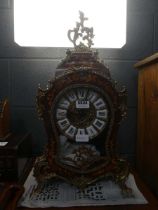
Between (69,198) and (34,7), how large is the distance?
2.78 ft

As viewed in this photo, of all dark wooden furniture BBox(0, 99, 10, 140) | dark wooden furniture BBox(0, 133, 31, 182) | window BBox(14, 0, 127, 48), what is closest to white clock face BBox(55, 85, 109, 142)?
dark wooden furniture BBox(0, 133, 31, 182)

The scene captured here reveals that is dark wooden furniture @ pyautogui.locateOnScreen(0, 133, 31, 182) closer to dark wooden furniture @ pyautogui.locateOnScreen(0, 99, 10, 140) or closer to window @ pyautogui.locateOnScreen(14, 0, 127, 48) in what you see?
dark wooden furniture @ pyautogui.locateOnScreen(0, 99, 10, 140)

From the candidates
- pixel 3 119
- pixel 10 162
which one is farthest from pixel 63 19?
pixel 10 162

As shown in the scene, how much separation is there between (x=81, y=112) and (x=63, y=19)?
1.74 ft

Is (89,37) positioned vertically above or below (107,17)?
Result: below

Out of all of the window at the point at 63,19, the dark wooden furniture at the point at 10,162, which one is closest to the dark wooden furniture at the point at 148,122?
the window at the point at 63,19

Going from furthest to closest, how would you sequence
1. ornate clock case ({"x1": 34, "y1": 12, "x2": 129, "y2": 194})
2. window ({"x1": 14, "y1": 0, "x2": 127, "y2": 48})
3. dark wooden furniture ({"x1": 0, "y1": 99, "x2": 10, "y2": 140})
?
1. window ({"x1": 14, "y1": 0, "x2": 127, "y2": 48})
2. dark wooden furniture ({"x1": 0, "y1": 99, "x2": 10, "y2": 140})
3. ornate clock case ({"x1": 34, "y1": 12, "x2": 129, "y2": 194})

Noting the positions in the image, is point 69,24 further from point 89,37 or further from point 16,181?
point 16,181

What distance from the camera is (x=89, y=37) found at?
3.58 ft

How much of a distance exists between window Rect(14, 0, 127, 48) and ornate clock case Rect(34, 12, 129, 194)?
0.38 m

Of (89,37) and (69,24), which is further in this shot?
(69,24)

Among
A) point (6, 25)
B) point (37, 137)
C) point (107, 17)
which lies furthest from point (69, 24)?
point (37, 137)

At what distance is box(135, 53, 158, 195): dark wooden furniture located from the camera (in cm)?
100

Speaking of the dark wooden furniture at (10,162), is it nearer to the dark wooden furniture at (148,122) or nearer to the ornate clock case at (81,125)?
the ornate clock case at (81,125)
